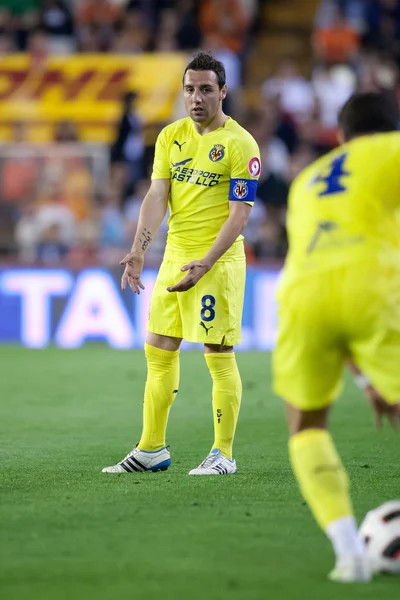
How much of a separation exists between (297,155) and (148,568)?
12.8 m

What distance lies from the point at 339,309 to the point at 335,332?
88 mm

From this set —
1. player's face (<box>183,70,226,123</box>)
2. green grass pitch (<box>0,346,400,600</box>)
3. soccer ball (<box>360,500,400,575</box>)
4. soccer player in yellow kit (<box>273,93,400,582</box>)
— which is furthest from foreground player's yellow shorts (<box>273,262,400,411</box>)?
player's face (<box>183,70,226,123</box>)

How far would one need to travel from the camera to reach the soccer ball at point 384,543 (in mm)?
4020

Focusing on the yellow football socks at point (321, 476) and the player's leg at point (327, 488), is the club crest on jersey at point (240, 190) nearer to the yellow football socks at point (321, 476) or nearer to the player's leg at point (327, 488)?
the player's leg at point (327, 488)

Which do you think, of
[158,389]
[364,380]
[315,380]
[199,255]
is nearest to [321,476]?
[315,380]

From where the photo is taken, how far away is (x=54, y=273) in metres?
14.3

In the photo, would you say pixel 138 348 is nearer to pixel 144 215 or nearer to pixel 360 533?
pixel 144 215

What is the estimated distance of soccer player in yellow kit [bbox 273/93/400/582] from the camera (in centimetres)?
388

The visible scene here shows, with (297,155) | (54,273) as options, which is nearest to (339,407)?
(54,273)

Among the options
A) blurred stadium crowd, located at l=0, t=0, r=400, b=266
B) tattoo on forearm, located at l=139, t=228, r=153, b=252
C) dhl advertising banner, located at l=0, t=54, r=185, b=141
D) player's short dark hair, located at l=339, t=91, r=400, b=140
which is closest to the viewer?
player's short dark hair, located at l=339, t=91, r=400, b=140

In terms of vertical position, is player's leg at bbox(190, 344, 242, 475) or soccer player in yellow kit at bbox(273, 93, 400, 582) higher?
soccer player in yellow kit at bbox(273, 93, 400, 582)

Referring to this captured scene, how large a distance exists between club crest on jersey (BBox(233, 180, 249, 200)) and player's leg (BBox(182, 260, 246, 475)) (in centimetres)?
39

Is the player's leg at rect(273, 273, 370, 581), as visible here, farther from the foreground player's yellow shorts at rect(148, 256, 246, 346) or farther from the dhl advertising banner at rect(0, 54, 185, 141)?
the dhl advertising banner at rect(0, 54, 185, 141)

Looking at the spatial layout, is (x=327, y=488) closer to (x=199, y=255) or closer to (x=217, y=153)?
(x=199, y=255)
